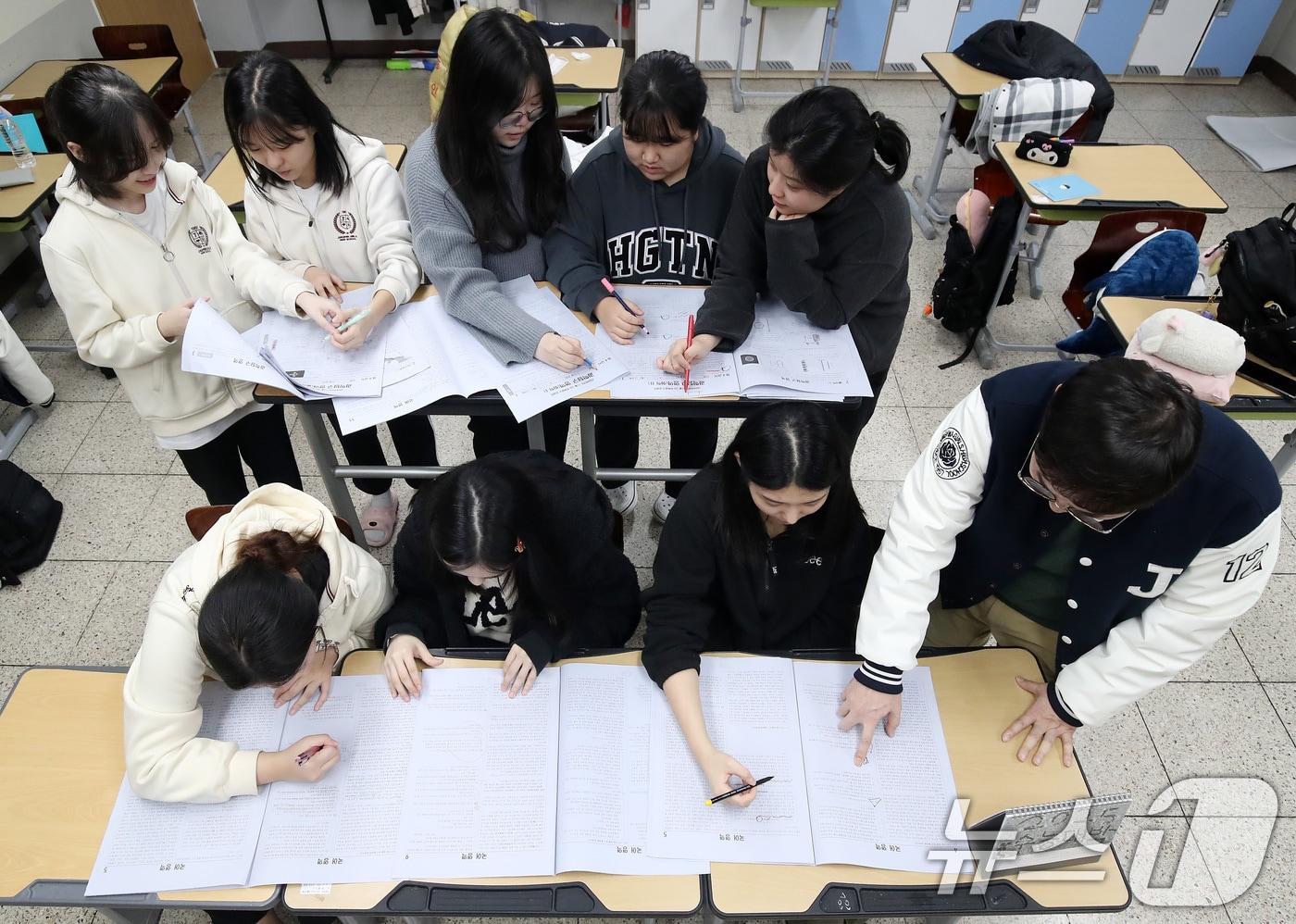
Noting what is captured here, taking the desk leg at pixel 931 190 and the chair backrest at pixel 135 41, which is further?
the chair backrest at pixel 135 41

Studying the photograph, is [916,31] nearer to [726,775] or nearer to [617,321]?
[617,321]

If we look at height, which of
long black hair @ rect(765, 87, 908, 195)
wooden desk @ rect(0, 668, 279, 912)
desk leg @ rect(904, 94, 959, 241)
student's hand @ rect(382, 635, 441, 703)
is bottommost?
desk leg @ rect(904, 94, 959, 241)

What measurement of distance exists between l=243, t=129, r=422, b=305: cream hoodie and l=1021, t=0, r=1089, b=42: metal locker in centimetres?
489

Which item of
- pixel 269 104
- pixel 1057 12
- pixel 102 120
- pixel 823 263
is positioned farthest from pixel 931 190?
pixel 102 120

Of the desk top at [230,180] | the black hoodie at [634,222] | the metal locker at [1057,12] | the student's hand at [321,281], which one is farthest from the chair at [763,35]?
the student's hand at [321,281]

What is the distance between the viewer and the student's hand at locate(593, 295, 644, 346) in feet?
6.31

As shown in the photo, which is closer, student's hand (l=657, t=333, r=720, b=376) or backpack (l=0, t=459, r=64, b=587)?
student's hand (l=657, t=333, r=720, b=376)

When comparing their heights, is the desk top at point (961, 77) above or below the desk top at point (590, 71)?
above

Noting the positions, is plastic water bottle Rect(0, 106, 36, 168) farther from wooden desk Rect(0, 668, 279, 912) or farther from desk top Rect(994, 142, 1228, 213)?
desk top Rect(994, 142, 1228, 213)

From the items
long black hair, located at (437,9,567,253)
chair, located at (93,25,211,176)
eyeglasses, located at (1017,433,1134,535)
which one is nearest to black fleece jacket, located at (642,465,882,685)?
eyeglasses, located at (1017,433,1134,535)

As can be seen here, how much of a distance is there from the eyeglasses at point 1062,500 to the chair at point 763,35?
4473mm

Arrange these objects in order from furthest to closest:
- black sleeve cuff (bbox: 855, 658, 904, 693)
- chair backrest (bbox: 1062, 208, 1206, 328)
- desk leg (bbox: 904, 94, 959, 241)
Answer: desk leg (bbox: 904, 94, 959, 241) → chair backrest (bbox: 1062, 208, 1206, 328) → black sleeve cuff (bbox: 855, 658, 904, 693)

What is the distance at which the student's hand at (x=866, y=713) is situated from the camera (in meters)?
1.32

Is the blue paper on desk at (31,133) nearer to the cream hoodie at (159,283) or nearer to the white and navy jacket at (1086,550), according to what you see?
the cream hoodie at (159,283)
